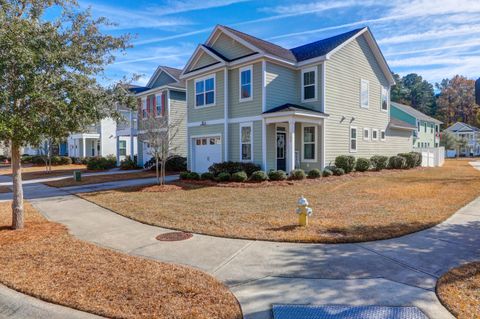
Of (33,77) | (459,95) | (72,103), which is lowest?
(72,103)

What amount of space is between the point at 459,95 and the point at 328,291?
84.4 meters

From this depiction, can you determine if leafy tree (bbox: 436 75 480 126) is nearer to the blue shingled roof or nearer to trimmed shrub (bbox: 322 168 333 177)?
the blue shingled roof

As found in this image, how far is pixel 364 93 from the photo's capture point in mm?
20688

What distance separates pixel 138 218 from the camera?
26.6ft

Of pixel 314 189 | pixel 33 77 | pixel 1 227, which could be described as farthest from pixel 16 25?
pixel 314 189

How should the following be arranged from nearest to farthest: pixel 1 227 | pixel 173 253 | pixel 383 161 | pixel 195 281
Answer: pixel 195 281, pixel 173 253, pixel 1 227, pixel 383 161

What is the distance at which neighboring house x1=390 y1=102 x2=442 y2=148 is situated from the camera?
128 feet

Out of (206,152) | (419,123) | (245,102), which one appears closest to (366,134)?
(245,102)

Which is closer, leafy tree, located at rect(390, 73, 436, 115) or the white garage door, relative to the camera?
the white garage door

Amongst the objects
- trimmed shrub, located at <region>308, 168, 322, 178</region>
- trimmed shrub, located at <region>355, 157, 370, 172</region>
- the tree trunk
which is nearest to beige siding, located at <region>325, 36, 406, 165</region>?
trimmed shrub, located at <region>355, 157, 370, 172</region>

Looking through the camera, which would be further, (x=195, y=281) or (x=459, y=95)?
(x=459, y=95)

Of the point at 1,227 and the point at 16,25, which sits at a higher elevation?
the point at 16,25

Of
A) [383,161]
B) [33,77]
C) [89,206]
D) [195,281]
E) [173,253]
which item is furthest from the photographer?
[383,161]

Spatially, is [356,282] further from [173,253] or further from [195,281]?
[173,253]
